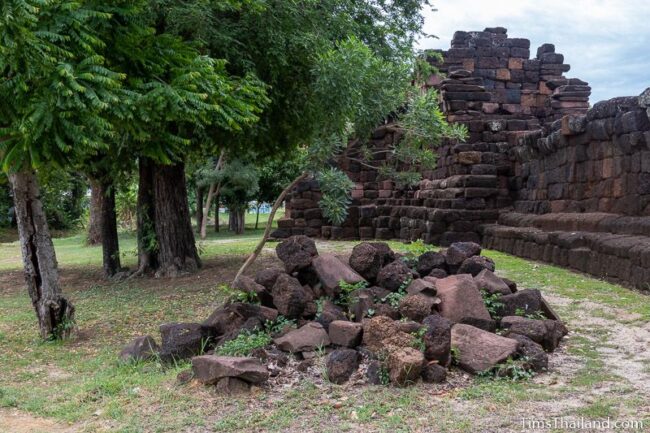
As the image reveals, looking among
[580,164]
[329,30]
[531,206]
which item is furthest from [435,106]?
[531,206]

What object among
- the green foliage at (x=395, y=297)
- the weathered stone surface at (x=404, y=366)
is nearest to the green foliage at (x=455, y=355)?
the weathered stone surface at (x=404, y=366)

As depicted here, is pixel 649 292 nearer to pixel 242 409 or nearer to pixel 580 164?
pixel 580 164

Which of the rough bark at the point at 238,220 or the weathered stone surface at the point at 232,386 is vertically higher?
the rough bark at the point at 238,220

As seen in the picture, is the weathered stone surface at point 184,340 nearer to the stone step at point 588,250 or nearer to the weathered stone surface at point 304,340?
the weathered stone surface at point 304,340

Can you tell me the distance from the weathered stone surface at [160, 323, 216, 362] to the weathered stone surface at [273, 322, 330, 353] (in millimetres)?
810

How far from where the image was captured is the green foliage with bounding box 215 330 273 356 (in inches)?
224

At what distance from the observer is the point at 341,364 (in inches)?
204

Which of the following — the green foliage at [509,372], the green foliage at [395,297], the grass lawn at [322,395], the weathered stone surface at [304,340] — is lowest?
the grass lawn at [322,395]

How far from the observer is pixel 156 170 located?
12234mm

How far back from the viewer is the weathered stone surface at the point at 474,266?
295 inches

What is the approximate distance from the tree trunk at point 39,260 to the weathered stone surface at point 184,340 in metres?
2.07

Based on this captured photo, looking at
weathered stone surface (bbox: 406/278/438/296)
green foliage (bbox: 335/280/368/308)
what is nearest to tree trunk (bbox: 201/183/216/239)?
green foliage (bbox: 335/280/368/308)

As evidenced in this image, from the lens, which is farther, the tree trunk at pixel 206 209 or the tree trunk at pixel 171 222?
the tree trunk at pixel 206 209

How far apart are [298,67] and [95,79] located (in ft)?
16.5
